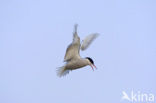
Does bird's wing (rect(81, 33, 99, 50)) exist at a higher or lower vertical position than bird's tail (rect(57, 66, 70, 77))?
higher

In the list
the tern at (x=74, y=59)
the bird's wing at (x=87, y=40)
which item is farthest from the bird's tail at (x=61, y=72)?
the bird's wing at (x=87, y=40)

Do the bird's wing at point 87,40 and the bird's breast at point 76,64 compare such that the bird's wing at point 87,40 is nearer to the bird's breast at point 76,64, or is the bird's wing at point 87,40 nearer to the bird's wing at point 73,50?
the bird's wing at point 73,50

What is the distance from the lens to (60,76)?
10.5 metres

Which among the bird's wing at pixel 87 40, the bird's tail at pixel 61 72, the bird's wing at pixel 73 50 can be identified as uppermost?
the bird's wing at pixel 87 40

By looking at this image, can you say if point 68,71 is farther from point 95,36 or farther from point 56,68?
point 95,36

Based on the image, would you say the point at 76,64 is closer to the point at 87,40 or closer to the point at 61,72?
the point at 61,72

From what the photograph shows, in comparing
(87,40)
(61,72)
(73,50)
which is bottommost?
(61,72)

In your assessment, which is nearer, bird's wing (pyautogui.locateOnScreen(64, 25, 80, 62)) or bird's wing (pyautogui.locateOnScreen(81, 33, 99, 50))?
bird's wing (pyautogui.locateOnScreen(64, 25, 80, 62))

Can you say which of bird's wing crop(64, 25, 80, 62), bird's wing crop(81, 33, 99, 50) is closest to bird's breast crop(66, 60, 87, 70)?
bird's wing crop(64, 25, 80, 62)

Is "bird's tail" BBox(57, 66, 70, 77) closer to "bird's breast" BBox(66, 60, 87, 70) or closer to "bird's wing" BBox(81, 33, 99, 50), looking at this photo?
"bird's breast" BBox(66, 60, 87, 70)

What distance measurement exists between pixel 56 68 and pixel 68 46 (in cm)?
87

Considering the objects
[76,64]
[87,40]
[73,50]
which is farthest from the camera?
[87,40]

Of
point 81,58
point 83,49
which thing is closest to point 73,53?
point 81,58

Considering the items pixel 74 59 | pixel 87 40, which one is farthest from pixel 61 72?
pixel 87 40
